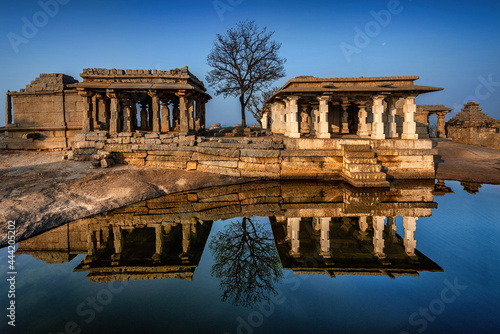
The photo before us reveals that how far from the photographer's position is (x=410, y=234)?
5.75 meters

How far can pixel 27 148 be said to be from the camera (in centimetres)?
1505

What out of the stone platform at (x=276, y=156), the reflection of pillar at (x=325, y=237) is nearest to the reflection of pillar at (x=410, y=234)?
the reflection of pillar at (x=325, y=237)

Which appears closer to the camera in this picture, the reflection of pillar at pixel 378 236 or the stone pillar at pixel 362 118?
the reflection of pillar at pixel 378 236

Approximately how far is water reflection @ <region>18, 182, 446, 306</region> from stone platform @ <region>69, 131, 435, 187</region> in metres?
2.63

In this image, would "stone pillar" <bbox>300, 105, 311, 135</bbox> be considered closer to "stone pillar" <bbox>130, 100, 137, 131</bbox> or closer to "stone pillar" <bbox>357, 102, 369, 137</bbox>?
"stone pillar" <bbox>357, 102, 369, 137</bbox>

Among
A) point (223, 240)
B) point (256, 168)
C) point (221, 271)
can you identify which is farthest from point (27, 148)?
point (221, 271)

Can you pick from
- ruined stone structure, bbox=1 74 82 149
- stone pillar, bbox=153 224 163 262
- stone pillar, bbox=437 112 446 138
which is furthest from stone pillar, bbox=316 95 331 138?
stone pillar, bbox=437 112 446 138

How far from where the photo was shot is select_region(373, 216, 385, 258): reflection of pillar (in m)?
4.98

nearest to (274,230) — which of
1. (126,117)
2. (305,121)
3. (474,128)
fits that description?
(126,117)

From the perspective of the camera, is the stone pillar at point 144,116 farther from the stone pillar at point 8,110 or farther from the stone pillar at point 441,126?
the stone pillar at point 441,126

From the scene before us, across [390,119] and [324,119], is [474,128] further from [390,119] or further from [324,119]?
[324,119]

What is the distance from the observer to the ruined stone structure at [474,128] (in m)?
21.5

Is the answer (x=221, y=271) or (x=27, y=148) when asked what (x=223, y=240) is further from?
(x=27, y=148)

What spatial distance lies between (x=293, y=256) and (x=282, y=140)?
24.5ft
